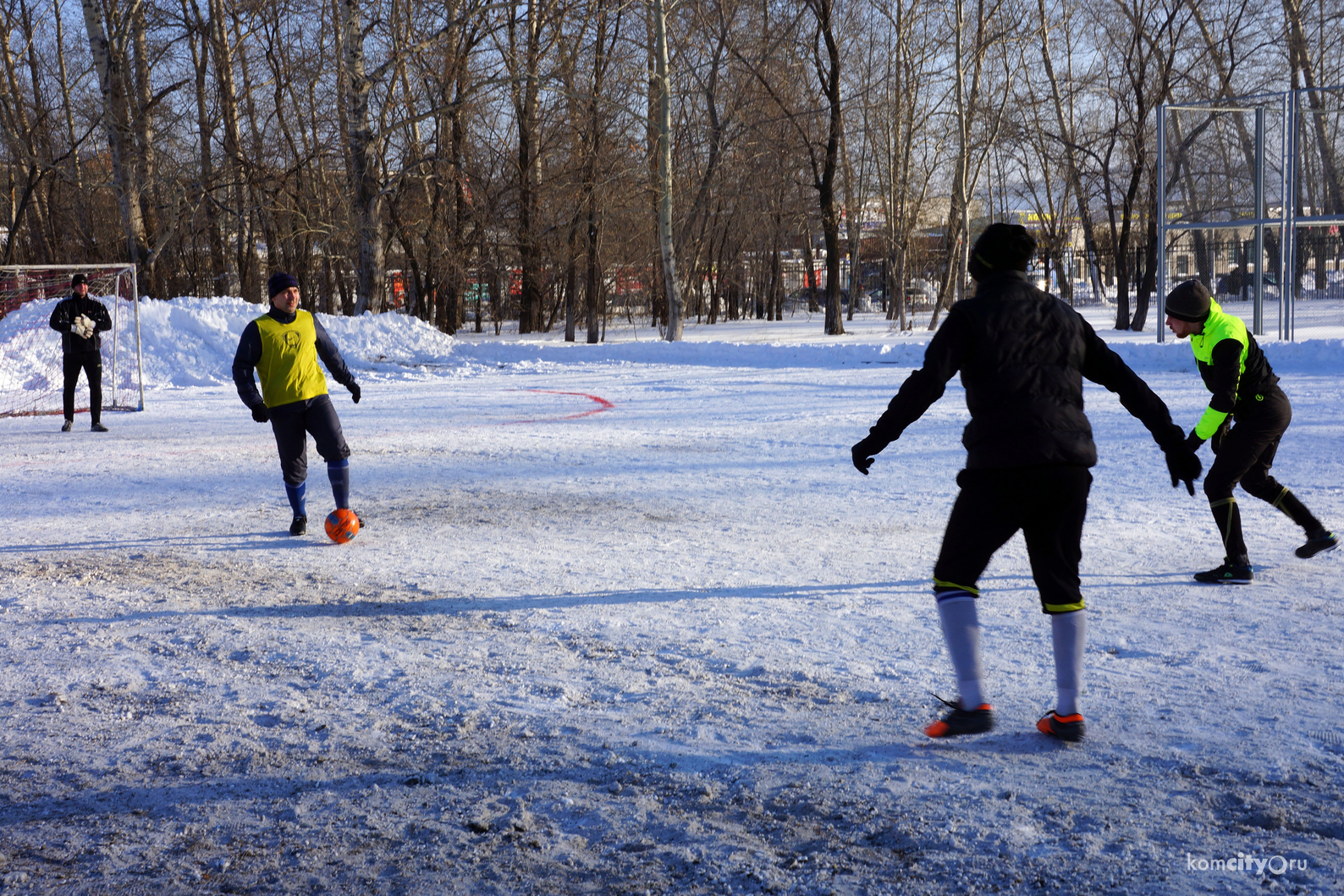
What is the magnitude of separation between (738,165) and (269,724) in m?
35.5

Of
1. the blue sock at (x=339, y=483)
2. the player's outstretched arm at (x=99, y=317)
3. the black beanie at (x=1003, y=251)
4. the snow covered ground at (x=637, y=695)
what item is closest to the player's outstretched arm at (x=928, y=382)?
the black beanie at (x=1003, y=251)

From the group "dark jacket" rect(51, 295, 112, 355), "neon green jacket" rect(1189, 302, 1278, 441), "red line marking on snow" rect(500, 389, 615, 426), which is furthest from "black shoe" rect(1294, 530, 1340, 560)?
"dark jacket" rect(51, 295, 112, 355)

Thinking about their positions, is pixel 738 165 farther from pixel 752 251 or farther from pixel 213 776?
pixel 213 776

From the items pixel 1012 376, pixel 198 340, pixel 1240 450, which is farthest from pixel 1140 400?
pixel 198 340

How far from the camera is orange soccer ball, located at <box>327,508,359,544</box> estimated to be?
23.5 ft

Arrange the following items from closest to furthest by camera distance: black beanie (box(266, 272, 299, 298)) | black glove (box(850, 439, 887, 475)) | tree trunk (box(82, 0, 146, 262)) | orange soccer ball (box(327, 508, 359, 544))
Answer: black glove (box(850, 439, 887, 475)) → orange soccer ball (box(327, 508, 359, 544)) → black beanie (box(266, 272, 299, 298)) → tree trunk (box(82, 0, 146, 262))

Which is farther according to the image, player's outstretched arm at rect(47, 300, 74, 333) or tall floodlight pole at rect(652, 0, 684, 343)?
tall floodlight pole at rect(652, 0, 684, 343)

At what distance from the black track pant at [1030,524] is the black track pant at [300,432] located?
4.89 m

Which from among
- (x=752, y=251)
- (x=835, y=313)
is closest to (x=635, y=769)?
(x=835, y=313)

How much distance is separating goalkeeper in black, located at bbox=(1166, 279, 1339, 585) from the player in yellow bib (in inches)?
203

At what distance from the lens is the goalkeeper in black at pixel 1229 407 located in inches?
222

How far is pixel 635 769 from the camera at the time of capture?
3648 millimetres

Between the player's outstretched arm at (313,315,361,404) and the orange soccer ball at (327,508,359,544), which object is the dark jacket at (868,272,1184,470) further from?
the player's outstretched arm at (313,315,361,404)

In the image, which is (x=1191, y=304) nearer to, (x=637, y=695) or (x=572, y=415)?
(x=637, y=695)
